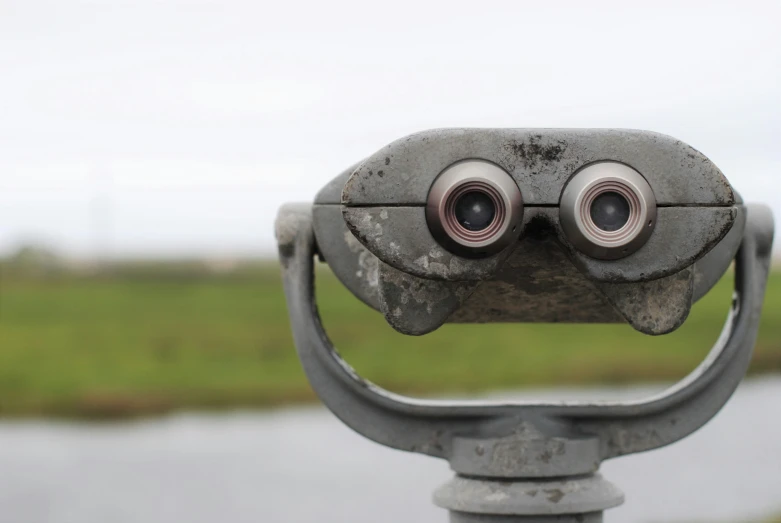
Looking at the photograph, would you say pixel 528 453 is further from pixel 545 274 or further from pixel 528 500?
pixel 545 274

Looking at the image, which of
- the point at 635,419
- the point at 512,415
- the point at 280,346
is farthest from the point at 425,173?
the point at 280,346

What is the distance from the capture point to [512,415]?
2016 mm

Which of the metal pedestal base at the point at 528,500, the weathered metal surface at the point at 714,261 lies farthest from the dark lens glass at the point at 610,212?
the metal pedestal base at the point at 528,500

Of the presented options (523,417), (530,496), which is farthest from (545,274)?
(530,496)

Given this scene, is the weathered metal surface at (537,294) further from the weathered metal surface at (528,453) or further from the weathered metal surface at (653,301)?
the weathered metal surface at (528,453)

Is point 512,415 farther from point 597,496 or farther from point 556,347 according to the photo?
point 556,347

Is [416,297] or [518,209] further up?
[518,209]

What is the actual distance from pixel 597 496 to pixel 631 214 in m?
0.59

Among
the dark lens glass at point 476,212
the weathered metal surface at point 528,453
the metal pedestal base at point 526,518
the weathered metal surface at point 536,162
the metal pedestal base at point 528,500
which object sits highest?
the weathered metal surface at point 536,162

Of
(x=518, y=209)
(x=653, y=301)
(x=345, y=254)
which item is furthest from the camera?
(x=345, y=254)

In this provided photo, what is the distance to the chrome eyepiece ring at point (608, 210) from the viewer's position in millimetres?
1631

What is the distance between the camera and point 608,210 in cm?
165

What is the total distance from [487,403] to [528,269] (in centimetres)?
31

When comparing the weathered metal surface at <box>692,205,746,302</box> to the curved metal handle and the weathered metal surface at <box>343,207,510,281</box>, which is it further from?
the weathered metal surface at <box>343,207,510,281</box>
